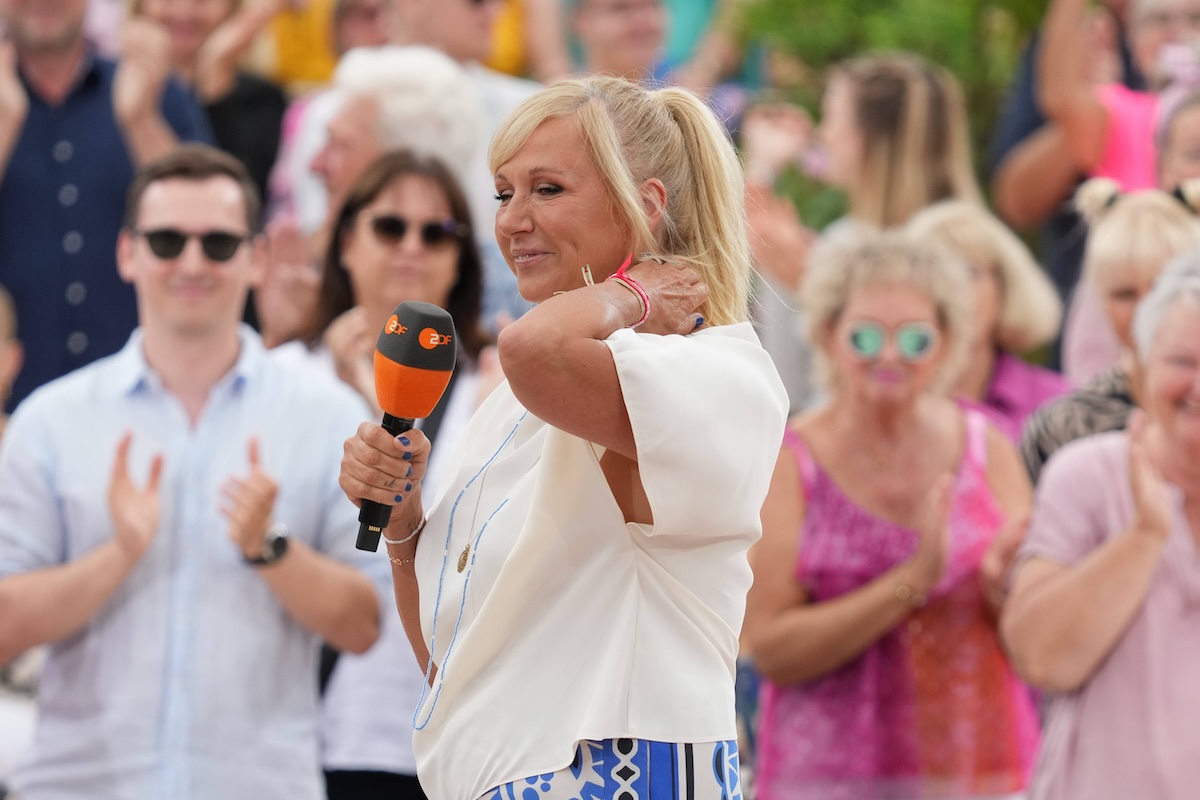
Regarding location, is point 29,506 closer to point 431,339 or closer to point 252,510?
point 252,510

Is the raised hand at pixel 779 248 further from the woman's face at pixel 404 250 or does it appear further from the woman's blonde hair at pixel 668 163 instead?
the woman's blonde hair at pixel 668 163

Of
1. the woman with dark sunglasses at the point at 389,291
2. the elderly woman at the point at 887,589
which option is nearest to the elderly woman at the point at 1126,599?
the elderly woman at the point at 887,589

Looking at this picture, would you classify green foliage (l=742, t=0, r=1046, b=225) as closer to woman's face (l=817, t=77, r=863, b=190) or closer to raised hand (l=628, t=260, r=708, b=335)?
woman's face (l=817, t=77, r=863, b=190)

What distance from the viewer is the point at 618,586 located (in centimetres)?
250

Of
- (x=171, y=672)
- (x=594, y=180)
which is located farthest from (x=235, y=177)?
(x=594, y=180)

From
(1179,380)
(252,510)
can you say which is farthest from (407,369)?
(1179,380)

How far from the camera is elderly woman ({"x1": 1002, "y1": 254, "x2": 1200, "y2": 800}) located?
3965mm

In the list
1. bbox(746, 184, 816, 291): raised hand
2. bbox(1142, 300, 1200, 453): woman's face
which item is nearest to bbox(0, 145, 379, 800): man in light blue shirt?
bbox(1142, 300, 1200, 453): woman's face

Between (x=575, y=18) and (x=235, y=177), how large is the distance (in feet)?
11.3

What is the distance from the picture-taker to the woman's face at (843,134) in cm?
632

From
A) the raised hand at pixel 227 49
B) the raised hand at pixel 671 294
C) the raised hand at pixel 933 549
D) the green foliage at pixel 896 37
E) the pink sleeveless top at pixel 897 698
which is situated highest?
the green foliage at pixel 896 37

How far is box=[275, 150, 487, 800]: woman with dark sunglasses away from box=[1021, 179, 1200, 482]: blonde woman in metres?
1.68

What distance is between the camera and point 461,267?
16.4ft

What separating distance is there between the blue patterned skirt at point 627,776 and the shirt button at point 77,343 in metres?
3.66
